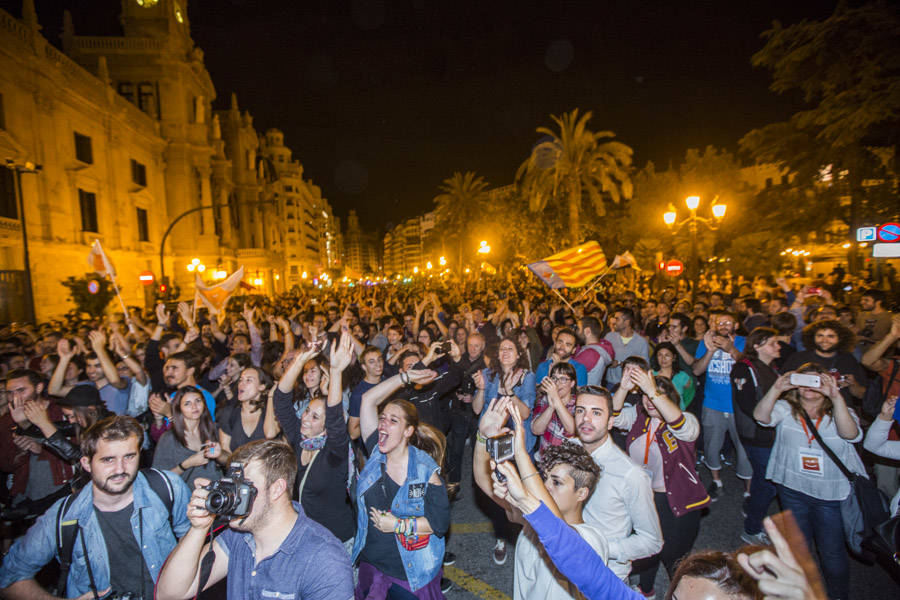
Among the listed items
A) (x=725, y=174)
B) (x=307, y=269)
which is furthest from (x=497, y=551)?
(x=307, y=269)

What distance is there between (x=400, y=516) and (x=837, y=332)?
497 cm

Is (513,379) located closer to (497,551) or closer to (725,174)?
(497,551)

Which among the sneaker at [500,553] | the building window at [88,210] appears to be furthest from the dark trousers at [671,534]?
the building window at [88,210]

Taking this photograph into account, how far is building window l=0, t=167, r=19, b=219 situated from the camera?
59.5 feet

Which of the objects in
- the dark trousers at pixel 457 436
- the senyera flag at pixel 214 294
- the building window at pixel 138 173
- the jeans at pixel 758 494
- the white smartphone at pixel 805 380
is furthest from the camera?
the building window at pixel 138 173

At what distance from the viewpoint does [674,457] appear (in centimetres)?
346

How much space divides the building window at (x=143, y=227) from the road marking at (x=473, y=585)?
32652 mm

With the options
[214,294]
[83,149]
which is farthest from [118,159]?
[214,294]

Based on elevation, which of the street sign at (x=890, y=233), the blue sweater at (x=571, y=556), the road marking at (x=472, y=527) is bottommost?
the road marking at (x=472, y=527)

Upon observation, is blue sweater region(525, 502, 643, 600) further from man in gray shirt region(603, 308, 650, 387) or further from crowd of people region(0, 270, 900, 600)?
man in gray shirt region(603, 308, 650, 387)

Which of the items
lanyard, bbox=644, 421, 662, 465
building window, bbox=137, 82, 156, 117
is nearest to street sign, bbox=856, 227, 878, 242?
lanyard, bbox=644, 421, 662, 465

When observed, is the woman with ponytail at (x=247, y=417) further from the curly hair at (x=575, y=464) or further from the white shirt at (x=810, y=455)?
the white shirt at (x=810, y=455)

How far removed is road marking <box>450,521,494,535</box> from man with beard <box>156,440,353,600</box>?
10.5 feet

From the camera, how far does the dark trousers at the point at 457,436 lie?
6215 mm
